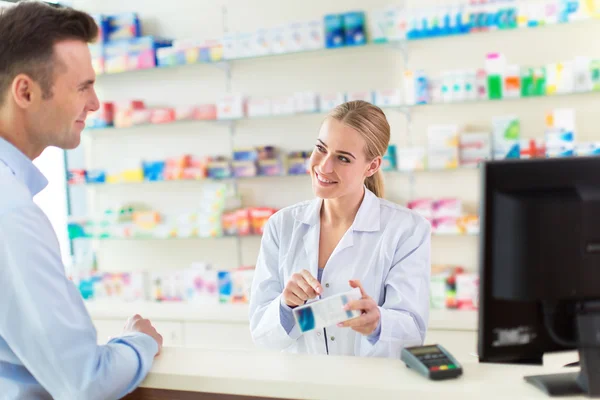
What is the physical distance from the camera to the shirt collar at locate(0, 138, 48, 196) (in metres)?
1.50

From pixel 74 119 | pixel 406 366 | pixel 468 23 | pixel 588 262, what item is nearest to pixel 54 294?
pixel 74 119

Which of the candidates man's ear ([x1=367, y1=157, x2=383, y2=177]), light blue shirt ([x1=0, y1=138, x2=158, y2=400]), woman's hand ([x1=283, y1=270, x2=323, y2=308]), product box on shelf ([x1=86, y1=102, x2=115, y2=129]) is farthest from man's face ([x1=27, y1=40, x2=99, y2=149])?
product box on shelf ([x1=86, y1=102, x2=115, y2=129])

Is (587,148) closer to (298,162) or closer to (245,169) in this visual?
(298,162)

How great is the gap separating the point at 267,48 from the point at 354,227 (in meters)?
2.34

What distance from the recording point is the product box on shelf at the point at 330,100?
13.7 ft

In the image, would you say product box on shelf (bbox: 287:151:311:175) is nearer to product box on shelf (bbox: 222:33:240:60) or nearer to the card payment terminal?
product box on shelf (bbox: 222:33:240:60)

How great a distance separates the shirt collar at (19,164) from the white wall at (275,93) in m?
2.98

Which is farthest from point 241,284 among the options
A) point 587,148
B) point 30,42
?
point 30,42

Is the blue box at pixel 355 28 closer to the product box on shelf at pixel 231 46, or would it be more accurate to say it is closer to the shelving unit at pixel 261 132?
the shelving unit at pixel 261 132

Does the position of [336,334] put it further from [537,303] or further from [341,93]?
[341,93]

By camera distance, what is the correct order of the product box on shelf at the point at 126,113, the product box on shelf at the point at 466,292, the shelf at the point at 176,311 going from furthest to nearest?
the product box on shelf at the point at 126,113, the shelf at the point at 176,311, the product box on shelf at the point at 466,292

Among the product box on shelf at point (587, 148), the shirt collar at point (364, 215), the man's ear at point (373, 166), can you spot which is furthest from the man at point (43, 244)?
the product box on shelf at point (587, 148)

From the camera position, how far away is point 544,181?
1.31 meters

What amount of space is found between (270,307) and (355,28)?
250cm
